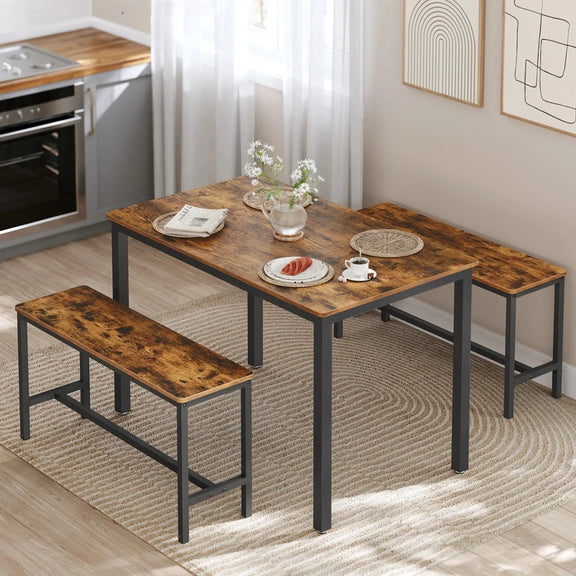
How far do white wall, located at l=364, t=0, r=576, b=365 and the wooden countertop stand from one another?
1441 millimetres

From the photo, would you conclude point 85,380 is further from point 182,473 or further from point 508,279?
point 508,279

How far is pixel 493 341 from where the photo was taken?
198 inches

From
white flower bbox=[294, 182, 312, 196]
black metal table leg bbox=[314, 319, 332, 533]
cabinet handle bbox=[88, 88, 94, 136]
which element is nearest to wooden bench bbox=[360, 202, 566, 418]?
white flower bbox=[294, 182, 312, 196]

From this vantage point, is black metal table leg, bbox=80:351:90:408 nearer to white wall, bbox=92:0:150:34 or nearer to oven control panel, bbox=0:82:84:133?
oven control panel, bbox=0:82:84:133

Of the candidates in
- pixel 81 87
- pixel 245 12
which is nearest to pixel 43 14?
pixel 81 87

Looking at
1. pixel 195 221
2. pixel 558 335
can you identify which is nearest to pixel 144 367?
pixel 195 221

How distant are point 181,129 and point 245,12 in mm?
795

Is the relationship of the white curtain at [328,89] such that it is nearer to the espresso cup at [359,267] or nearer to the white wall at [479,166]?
the white wall at [479,166]

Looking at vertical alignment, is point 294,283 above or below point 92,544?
above

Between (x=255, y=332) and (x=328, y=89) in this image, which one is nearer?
(x=255, y=332)

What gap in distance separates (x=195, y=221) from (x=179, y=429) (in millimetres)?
864

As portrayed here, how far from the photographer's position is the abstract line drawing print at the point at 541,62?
14.3ft

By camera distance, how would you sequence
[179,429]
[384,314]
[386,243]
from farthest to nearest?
[384,314] < [386,243] < [179,429]

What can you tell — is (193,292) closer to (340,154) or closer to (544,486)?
(340,154)
